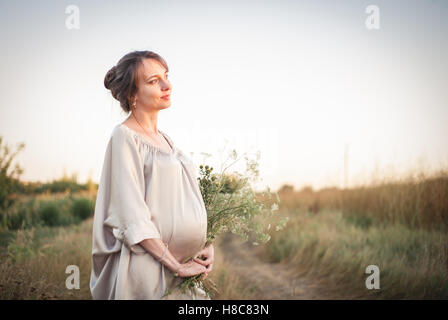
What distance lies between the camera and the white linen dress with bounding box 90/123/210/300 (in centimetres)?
165

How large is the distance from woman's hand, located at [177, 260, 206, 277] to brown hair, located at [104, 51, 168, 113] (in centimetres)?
99

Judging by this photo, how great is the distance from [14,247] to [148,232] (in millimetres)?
4434

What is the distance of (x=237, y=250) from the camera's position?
8.27 meters

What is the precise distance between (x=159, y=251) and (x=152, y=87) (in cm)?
93

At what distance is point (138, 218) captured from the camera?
162 cm

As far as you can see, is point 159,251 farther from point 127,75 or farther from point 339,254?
point 339,254

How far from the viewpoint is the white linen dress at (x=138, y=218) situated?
5.42 feet

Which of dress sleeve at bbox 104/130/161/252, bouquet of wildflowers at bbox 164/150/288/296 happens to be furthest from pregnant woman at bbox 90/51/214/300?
bouquet of wildflowers at bbox 164/150/288/296

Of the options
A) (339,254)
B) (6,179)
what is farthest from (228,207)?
(6,179)

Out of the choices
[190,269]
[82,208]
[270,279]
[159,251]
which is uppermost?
[159,251]

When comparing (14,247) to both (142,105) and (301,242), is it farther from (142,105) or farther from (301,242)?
(301,242)

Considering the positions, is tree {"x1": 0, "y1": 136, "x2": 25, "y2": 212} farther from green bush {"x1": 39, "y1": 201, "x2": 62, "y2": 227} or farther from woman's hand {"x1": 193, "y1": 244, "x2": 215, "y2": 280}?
woman's hand {"x1": 193, "y1": 244, "x2": 215, "y2": 280}
